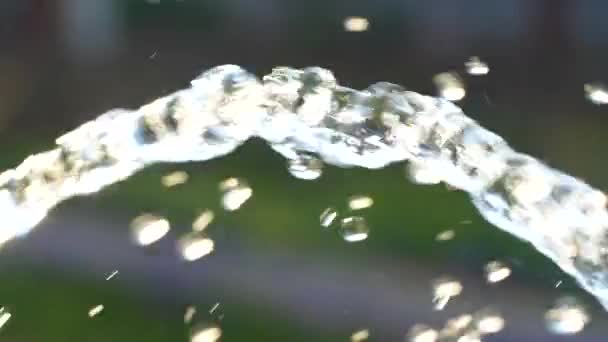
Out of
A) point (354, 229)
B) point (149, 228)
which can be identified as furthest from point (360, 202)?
point (149, 228)

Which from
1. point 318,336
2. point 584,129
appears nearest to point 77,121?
point 318,336

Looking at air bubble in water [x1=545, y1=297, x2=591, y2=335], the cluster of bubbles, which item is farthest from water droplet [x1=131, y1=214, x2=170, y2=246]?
air bubble in water [x1=545, y1=297, x2=591, y2=335]

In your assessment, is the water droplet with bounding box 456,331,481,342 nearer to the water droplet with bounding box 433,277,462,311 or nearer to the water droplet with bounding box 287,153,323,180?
the water droplet with bounding box 433,277,462,311

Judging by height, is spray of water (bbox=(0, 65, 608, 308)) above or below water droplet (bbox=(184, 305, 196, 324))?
above

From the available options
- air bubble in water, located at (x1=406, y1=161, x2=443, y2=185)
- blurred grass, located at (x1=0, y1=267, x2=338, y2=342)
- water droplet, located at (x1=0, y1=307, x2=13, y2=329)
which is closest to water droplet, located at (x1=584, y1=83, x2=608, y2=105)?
air bubble in water, located at (x1=406, y1=161, x2=443, y2=185)

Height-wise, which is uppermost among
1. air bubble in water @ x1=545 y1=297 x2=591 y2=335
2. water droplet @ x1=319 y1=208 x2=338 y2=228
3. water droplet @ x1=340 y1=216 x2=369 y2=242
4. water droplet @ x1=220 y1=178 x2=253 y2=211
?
water droplet @ x1=220 y1=178 x2=253 y2=211
